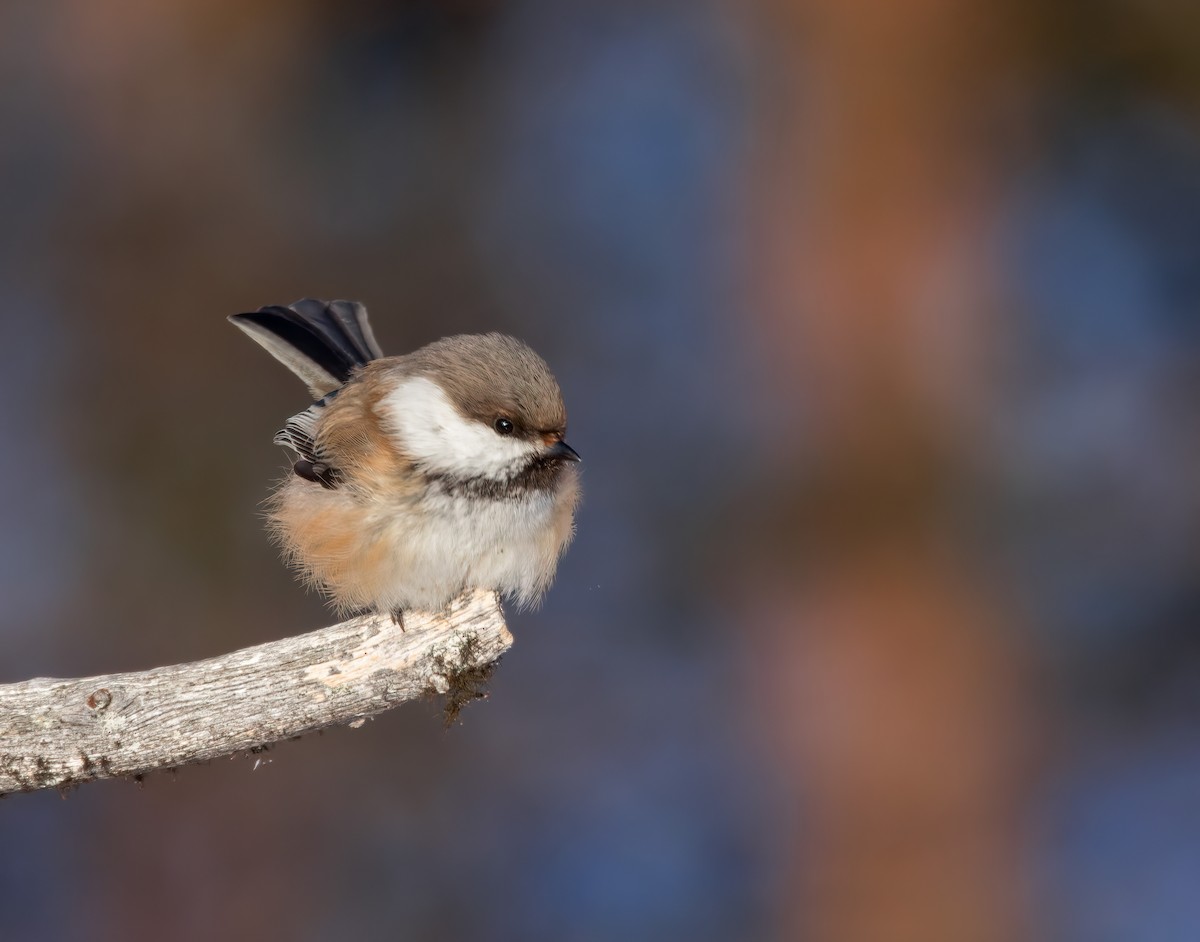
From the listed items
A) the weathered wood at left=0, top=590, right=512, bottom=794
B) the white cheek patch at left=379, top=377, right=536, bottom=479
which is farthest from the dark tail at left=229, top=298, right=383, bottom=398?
the weathered wood at left=0, top=590, right=512, bottom=794

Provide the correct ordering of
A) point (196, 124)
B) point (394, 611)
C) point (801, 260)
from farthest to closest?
point (196, 124)
point (801, 260)
point (394, 611)

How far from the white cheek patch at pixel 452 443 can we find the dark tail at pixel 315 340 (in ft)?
3.14

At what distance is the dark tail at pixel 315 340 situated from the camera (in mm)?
4508

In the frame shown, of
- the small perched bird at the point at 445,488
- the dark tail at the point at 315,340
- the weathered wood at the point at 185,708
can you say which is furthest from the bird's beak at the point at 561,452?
the dark tail at the point at 315,340

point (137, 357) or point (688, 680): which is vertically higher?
point (137, 357)

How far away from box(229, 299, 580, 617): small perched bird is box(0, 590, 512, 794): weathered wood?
477 millimetres

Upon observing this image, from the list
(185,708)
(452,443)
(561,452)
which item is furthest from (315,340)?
(185,708)

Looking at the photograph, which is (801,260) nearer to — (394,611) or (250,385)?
(250,385)

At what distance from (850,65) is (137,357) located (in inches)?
200

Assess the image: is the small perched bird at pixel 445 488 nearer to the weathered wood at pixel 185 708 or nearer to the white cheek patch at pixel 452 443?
the white cheek patch at pixel 452 443

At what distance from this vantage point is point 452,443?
3578 millimetres

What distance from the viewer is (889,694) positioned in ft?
23.1

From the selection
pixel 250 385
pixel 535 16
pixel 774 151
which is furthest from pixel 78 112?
pixel 774 151

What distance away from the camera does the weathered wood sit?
9.68 feet
